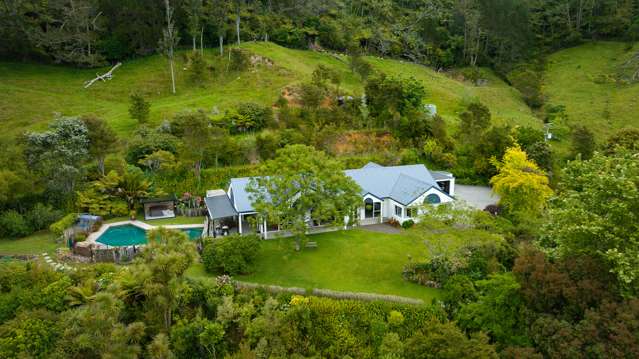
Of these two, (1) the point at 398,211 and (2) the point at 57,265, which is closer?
(2) the point at 57,265

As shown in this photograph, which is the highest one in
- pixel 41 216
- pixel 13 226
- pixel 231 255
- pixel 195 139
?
pixel 195 139

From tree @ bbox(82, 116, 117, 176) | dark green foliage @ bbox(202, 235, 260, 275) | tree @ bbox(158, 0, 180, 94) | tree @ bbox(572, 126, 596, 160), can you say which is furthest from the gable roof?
tree @ bbox(158, 0, 180, 94)

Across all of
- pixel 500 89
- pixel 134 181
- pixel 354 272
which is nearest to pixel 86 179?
pixel 134 181

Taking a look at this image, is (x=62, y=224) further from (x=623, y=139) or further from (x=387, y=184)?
(x=623, y=139)

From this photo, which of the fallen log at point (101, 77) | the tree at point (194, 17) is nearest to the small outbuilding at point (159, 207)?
the fallen log at point (101, 77)

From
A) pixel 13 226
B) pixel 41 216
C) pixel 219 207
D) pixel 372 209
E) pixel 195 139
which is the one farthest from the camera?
pixel 195 139

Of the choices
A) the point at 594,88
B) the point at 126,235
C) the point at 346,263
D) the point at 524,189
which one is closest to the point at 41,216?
the point at 126,235

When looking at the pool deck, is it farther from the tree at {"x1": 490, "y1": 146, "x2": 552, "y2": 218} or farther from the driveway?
the tree at {"x1": 490, "y1": 146, "x2": 552, "y2": 218}
